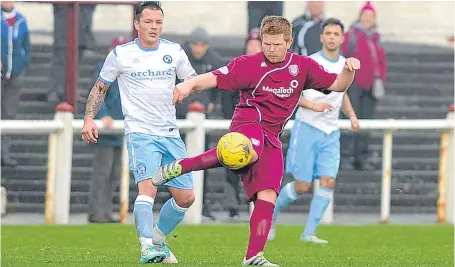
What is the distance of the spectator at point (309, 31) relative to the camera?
19.6 m

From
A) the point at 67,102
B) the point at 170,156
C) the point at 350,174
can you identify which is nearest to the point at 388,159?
the point at 350,174

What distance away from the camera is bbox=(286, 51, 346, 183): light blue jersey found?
52.6ft

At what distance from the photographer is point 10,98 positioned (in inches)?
771

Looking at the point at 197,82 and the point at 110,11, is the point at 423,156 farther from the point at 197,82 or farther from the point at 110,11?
the point at 197,82

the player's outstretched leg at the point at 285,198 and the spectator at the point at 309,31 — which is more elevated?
the spectator at the point at 309,31

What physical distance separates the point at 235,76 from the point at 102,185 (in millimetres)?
7314

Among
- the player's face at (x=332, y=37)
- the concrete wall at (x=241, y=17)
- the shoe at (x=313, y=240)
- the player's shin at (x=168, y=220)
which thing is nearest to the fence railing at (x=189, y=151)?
the concrete wall at (x=241, y=17)

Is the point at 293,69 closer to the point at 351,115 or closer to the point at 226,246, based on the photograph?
the point at 226,246

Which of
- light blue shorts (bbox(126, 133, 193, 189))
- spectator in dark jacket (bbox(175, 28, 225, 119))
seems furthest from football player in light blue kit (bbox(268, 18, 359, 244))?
light blue shorts (bbox(126, 133, 193, 189))

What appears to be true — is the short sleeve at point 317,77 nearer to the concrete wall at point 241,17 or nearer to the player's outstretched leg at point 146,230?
the player's outstretched leg at point 146,230

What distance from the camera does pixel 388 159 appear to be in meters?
19.3

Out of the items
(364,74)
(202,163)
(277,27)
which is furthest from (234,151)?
(364,74)

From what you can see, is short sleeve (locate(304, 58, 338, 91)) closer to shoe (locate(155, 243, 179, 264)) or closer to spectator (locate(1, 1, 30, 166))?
shoe (locate(155, 243, 179, 264))

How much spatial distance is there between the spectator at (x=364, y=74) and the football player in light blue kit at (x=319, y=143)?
4819 millimetres
